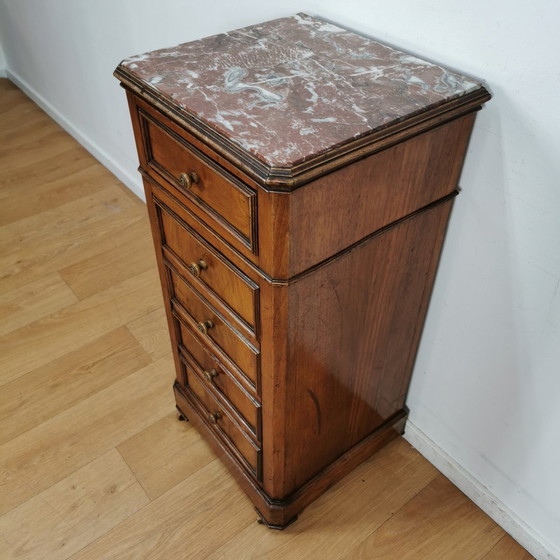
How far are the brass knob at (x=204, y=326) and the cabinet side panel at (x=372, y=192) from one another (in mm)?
337

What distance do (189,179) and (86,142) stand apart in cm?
181

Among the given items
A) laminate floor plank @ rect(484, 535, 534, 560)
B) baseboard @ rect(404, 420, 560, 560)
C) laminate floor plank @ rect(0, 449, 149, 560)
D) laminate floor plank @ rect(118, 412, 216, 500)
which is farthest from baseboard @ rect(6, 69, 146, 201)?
laminate floor plank @ rect(484, 535, 534, 560)

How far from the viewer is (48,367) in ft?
5.53

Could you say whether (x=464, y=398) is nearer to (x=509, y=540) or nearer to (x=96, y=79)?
(x=509, y=540)

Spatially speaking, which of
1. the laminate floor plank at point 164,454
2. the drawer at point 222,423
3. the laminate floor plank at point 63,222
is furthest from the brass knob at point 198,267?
the laminate floor plank at point 63,222

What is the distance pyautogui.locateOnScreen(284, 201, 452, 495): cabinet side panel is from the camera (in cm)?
98

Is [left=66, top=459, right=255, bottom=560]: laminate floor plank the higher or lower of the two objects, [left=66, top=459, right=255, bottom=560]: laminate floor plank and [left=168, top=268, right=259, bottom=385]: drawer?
the lower

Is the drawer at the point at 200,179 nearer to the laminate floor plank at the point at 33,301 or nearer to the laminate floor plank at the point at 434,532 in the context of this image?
the laminate floor plank at the point at 434,532

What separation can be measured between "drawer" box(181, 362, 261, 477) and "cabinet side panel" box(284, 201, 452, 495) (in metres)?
0.09

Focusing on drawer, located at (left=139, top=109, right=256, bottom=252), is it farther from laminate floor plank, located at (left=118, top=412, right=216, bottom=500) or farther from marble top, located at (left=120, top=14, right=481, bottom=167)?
laminate floor plank, located at (left=118, top=412, right=216, bottom=500)

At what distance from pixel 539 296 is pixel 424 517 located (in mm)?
614

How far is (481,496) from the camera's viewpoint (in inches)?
53.1

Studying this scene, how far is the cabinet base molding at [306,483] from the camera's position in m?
Answer: 1.29

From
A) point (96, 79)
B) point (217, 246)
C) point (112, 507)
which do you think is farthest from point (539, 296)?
point (96, 79)
